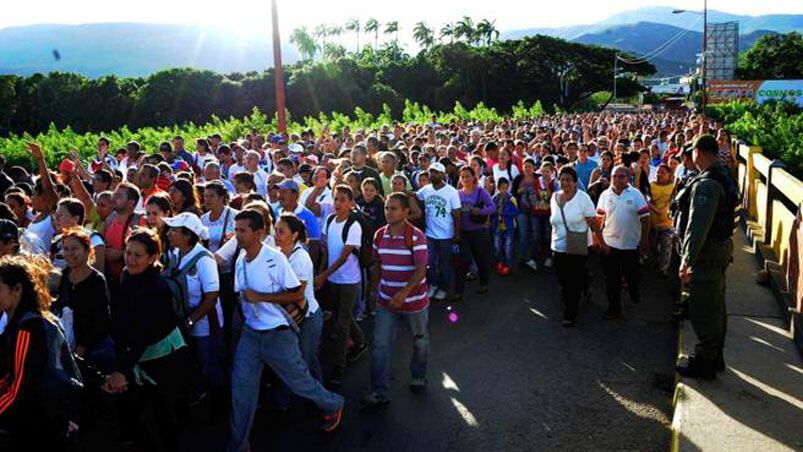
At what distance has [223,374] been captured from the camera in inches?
217

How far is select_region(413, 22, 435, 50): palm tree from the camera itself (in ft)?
331

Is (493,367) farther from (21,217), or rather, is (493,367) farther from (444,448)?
(21,217)

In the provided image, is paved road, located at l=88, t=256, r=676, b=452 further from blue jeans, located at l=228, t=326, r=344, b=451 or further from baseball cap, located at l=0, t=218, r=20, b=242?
baseball cap, located at l=0, t=218, r=20, b=242

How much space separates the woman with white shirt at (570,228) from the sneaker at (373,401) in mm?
2741

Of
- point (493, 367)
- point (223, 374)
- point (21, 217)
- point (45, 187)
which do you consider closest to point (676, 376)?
point (493, 367)

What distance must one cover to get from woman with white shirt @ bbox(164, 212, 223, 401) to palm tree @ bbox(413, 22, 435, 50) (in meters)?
99.3

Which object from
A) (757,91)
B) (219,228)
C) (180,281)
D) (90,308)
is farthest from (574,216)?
(757,91)

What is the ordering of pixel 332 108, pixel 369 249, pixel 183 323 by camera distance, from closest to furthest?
pixel 183 323, pixel 369 249, pixel 332 108

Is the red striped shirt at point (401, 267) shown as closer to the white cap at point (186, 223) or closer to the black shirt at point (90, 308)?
the white cap at point (186, 223)

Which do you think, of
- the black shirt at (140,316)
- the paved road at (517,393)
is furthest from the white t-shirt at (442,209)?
the black shirt at (140,316)

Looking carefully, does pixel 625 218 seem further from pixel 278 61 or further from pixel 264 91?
pixel 264 91

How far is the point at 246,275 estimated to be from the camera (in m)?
4.52

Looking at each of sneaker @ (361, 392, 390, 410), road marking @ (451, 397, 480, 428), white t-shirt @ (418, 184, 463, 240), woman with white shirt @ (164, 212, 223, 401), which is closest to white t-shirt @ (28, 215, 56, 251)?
woman with white shirt @ (164, 212, 223, 401)

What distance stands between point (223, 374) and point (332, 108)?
168ft
